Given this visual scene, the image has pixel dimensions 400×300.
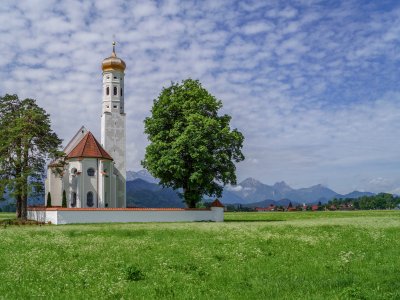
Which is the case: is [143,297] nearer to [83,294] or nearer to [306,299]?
[83,294]

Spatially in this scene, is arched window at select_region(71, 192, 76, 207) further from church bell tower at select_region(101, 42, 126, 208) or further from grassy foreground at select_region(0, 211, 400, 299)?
grassy foreground at select_region(0, 211, 400, 299)

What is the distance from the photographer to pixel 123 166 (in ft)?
254

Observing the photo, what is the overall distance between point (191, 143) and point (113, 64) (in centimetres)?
3366

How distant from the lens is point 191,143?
52000mm

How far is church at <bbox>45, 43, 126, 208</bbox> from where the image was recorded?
6662 centimetres

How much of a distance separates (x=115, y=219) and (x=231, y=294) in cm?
4275

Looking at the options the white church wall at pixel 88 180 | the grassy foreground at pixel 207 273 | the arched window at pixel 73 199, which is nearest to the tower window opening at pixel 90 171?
the white church wall at pixel 88 180

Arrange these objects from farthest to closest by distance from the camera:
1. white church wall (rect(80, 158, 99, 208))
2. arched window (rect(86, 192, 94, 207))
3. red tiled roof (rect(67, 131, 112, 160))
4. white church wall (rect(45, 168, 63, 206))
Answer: white church wall (rect(45, 168, 63, 206)) < arched window (rect(86, 192, 94, 207)) < red tiled roof (rect(67, 131, 112, 160)) < white church wall (rect(80, 158, 99, 208))

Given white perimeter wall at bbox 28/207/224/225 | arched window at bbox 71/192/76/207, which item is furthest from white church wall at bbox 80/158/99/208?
white perimeter wall at bbox 28/207/224/225

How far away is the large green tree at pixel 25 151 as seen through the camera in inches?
1996

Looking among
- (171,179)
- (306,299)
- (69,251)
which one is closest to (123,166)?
(171,179)

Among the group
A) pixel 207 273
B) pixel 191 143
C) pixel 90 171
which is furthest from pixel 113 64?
pixel 207 273

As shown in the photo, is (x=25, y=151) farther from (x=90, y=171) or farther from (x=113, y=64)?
(x=113, y=64)

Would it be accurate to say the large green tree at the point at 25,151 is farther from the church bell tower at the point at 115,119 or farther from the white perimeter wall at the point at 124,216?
the church bell tower at the point at 115,119
